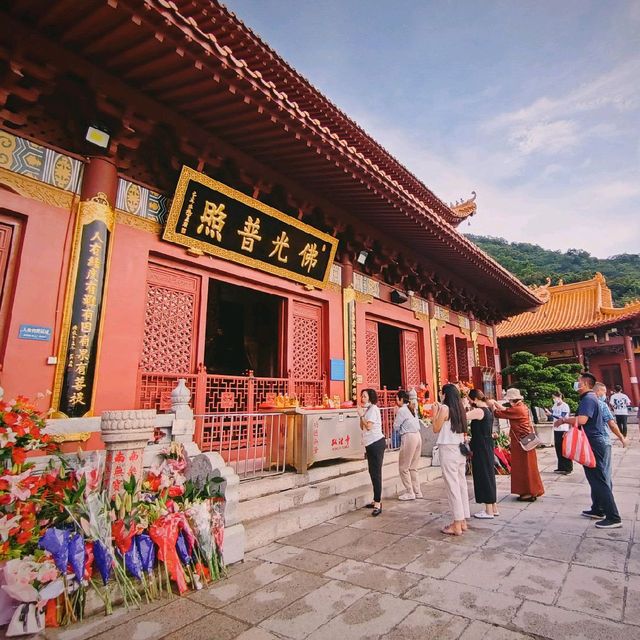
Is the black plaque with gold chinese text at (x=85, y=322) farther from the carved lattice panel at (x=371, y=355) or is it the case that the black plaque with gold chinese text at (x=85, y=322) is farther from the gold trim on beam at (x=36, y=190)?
the carved lattice panel at (x=371, y=355)

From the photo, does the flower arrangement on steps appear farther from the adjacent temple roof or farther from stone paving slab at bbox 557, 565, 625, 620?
the adjacent temple roof

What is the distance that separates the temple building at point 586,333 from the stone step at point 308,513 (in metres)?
15.1

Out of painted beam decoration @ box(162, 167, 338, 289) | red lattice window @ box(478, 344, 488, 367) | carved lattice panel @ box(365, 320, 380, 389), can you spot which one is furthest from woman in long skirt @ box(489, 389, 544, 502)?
red lattice window @ box(478, 344, 488, 367)

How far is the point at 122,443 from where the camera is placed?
2996 mm

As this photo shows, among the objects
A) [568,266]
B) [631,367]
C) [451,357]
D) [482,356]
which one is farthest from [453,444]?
[568,266]

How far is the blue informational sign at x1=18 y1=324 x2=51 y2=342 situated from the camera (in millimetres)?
3564

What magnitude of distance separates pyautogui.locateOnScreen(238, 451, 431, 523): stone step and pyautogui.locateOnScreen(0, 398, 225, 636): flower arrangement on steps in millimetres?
898

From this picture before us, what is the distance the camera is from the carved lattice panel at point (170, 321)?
15.5 ft

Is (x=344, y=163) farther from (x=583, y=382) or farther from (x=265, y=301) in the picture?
(x=265, y=301)

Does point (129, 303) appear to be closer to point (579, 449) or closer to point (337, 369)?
point (337, 369)

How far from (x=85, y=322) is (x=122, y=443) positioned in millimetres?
1482

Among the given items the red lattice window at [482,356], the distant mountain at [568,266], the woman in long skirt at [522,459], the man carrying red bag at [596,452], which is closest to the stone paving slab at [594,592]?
the man carrying red bag at [596,452]

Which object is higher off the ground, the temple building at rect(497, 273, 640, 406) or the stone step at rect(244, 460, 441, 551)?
the temple building at rect(497, 273, 640, 406)

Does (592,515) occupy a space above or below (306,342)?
below
